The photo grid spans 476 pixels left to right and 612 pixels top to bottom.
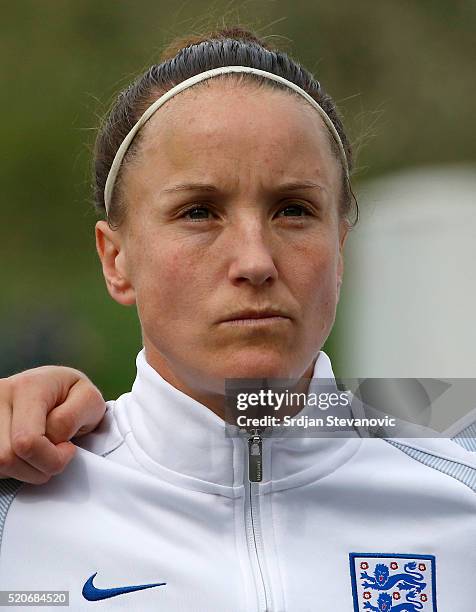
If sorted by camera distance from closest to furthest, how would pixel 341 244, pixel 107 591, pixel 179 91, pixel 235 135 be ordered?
pixel 107 591 → pixel 235 135 → pixel 179 91 → pixel 341 244

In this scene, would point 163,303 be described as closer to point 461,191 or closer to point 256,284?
point 256,284

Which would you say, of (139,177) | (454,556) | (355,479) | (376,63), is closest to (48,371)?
(139,177)

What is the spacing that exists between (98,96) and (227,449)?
20.3 feet

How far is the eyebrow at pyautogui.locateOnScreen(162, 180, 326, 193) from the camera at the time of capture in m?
1.70

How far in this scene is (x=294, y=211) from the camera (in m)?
1.75

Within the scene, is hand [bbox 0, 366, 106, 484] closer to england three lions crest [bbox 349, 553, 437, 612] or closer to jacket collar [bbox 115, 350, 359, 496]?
jacket collar [bbox 115, 350, 359, 496]

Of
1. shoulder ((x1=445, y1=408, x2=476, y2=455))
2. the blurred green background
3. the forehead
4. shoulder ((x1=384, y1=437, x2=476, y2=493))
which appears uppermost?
the blurred green background

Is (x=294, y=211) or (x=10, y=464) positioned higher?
(x=294, y=211)

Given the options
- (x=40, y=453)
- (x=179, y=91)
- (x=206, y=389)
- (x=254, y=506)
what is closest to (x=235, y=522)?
(x=254, y=506)

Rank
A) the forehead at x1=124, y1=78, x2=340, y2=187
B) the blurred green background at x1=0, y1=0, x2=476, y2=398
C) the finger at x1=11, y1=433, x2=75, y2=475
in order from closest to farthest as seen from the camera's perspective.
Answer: the finger at x1=11, y1=433, x2=75, y2=475, the forehead at x1=124, y1=78, x2=340, y2=187, the blurred green background at x1=0, y1=0, x2=476, y2=398

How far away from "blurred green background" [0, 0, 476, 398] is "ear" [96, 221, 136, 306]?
13.0ft

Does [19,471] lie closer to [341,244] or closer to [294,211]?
[294,211]

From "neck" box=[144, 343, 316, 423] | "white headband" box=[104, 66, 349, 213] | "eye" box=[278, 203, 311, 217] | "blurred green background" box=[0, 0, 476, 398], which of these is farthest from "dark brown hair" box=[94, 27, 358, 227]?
"blurred green background" box=[0, 0, 476, 398]

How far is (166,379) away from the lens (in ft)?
5.99
